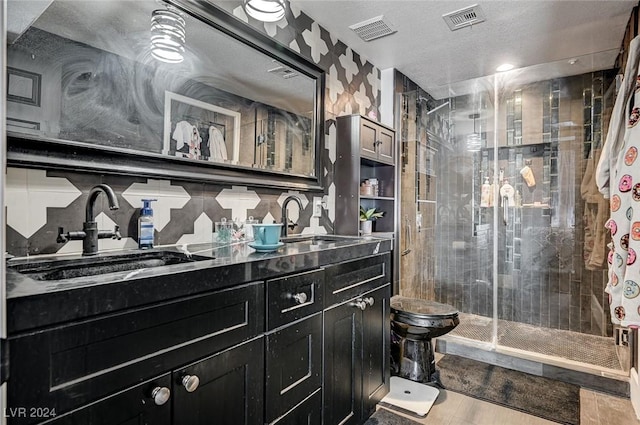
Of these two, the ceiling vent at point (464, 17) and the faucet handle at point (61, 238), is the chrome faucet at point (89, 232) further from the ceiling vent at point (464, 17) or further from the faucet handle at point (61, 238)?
the ceiling vent at point (464, 17)

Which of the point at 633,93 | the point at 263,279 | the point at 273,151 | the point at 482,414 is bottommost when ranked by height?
the point at 482,414

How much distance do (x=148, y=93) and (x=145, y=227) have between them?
566 mm

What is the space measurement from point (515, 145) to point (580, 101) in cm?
67

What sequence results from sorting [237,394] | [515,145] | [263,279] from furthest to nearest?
1. [515,145]
2. [263,279]
3. [237,394]

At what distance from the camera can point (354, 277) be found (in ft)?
5.74

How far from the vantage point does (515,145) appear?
3.74 meters

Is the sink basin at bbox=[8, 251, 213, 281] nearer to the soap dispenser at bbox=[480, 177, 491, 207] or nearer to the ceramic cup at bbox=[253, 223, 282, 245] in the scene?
the ceramic cup at bbox=[253, 223, 282, 245]

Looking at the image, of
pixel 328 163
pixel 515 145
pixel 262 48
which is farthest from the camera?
pixel 515 145

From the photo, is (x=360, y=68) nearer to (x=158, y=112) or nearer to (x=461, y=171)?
(x=461, y=171)

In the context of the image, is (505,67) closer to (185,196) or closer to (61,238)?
(185,196)

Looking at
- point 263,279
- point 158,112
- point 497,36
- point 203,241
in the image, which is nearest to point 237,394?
point 263,279

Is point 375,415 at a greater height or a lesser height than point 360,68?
lesser

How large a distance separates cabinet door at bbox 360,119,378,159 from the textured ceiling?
69 centimetres

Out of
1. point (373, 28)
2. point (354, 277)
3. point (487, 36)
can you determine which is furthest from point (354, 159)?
point (487, 36)
